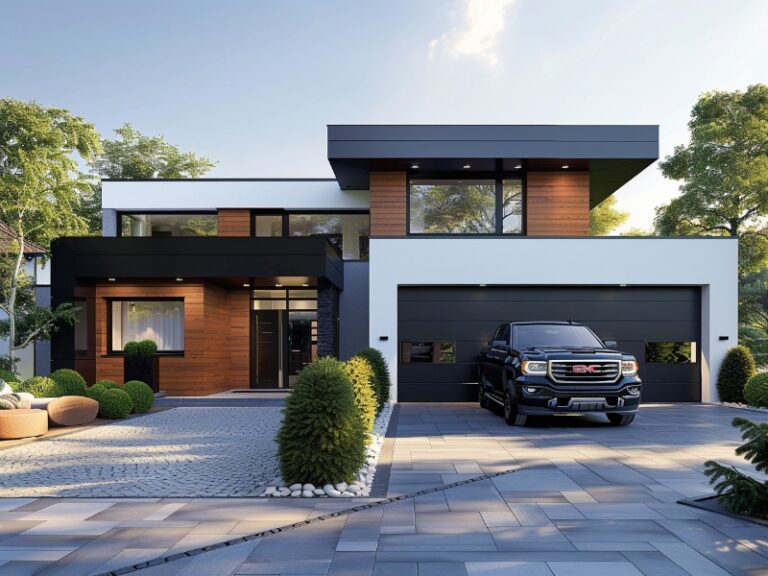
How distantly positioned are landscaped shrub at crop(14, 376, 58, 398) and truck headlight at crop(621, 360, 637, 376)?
10985 mm

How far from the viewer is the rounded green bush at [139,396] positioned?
12430 mm

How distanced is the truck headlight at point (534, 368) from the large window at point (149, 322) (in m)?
10.6

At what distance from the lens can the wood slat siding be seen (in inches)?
745

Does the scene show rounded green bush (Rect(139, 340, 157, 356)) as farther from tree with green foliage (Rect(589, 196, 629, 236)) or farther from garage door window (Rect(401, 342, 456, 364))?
tree with green foliage (Rect(589, 196, 629, 236))

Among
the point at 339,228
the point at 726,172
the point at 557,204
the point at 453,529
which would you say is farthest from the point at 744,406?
the point at 726,172

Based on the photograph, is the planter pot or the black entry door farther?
the black entry door

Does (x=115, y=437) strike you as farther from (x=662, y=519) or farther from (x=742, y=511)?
(x=742, y=511)

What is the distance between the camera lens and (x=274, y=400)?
14.8 metres

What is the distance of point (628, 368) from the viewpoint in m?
10.0

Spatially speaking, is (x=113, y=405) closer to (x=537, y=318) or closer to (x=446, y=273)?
(x=446, y=273)

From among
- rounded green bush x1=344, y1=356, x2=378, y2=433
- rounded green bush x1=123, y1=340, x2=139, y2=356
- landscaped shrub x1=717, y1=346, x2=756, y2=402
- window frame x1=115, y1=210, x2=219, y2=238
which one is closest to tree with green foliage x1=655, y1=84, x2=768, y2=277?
landscaped shrub x1=717, y1=346, x2=756, y2=402

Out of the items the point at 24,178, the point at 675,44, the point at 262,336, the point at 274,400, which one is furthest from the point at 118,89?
the point at 675,44

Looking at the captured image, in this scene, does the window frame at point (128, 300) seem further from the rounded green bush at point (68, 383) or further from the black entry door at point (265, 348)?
the rounded green bush at point (68, 383)

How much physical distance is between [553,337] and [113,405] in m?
9.02
